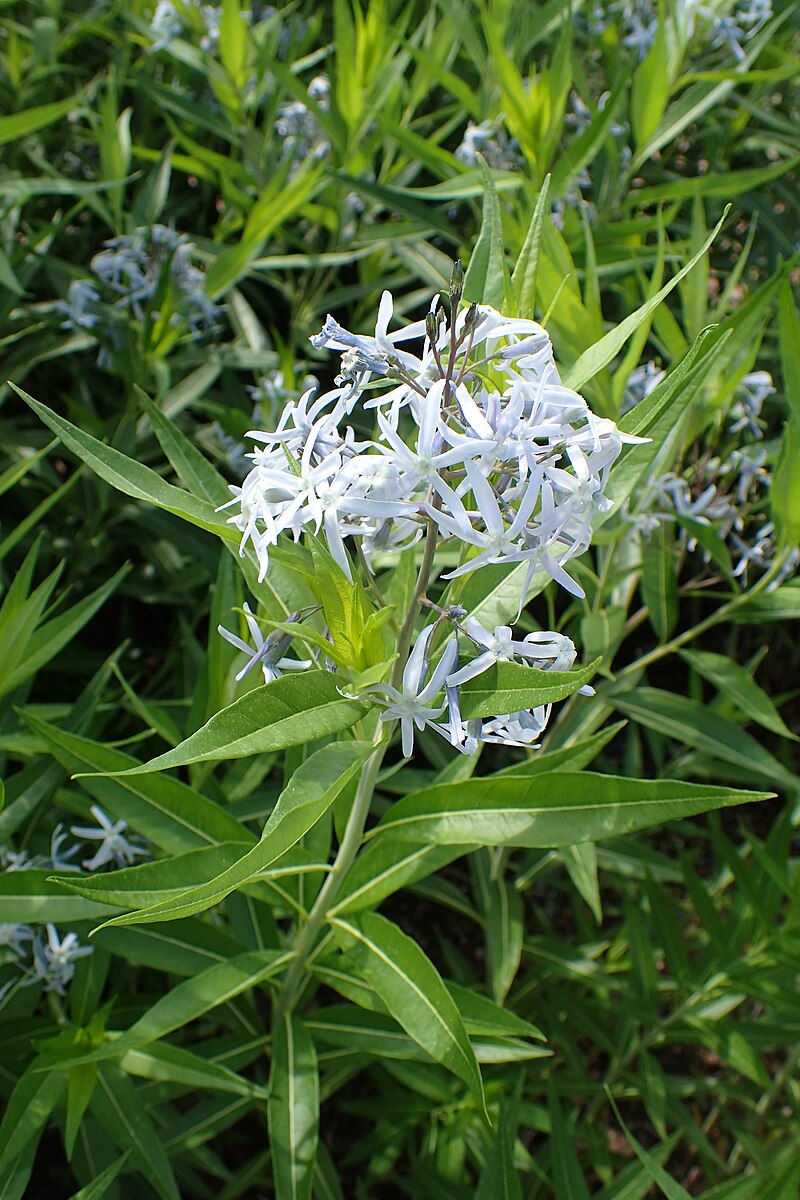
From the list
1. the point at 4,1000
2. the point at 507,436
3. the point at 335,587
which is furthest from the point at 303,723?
the point at 4,1000

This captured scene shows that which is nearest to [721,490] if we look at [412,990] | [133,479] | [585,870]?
[585,870]

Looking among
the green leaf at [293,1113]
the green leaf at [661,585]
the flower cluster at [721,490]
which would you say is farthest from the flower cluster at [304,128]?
the green leaf at [293,1113]

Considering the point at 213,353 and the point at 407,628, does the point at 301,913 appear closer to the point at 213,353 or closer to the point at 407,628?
the point at 407,628

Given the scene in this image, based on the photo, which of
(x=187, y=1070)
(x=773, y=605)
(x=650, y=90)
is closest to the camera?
(x=187, y=1070)

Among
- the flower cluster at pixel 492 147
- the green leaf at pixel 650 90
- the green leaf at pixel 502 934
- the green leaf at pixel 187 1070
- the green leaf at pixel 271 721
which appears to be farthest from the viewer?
the flower cluster at pixel 492 147

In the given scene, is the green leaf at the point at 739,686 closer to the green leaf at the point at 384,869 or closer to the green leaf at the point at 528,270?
the green leaf at the point at 384,869

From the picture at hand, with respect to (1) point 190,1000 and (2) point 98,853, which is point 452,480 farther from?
(2) point 98,853

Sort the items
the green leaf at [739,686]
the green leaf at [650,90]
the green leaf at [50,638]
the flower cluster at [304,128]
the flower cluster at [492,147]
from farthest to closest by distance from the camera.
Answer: the flower cluster at [304,128], the flower cluster at [492,147], the green leaf at [650,90], the green leaf at [739,686], the green leaf at [50,638]
